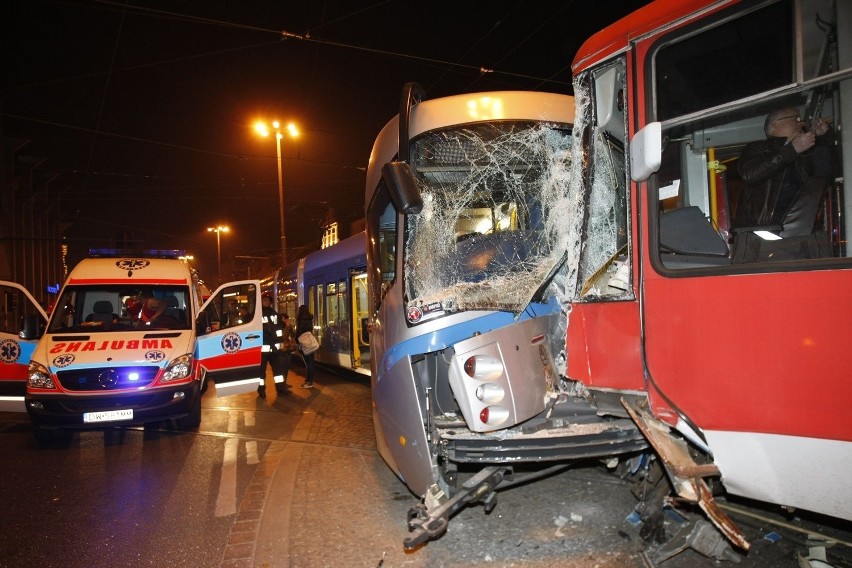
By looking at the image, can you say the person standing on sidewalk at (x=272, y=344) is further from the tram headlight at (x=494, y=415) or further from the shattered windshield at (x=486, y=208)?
the tram headlight at (x=494, y=415)

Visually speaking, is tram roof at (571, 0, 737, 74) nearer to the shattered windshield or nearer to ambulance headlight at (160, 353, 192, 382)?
the shattered windshield


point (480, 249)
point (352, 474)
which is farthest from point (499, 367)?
point (352, 474)

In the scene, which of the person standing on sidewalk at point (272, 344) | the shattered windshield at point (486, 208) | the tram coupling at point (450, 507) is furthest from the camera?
the person standing on sidewalk at point (272, 344)

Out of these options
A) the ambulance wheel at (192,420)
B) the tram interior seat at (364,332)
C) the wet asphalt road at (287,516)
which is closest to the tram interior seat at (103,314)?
the ambulance wheel at (192,420)

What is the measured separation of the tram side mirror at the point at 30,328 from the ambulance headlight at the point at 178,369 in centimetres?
198

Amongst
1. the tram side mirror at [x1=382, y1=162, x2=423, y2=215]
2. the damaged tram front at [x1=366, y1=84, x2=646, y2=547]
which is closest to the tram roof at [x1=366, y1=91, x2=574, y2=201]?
the damaged tram front at [x1=366, y1=84, x2=646, y2=547]

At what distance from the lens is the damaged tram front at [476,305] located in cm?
322

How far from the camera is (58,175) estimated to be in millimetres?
28969

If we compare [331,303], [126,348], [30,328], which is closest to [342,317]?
[331,303]

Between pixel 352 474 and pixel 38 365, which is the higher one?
pixel 38 365

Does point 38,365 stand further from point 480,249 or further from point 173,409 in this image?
point 480,249

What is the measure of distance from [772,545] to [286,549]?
11.2 feet

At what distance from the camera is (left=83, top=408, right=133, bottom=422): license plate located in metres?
6.25

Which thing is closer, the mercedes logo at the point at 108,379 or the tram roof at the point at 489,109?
the tram roof at the point at 489,109
